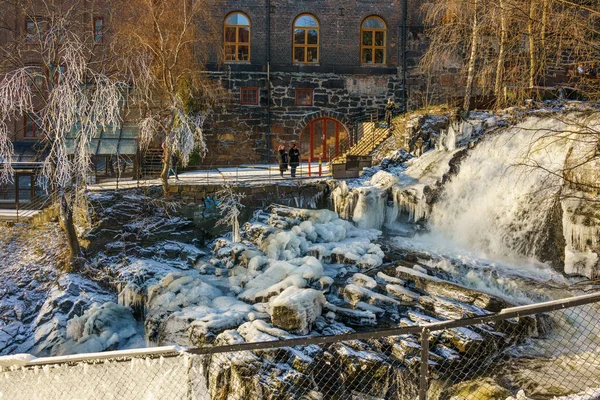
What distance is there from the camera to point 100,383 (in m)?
5.30

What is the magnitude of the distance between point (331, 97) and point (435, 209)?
1001 cm

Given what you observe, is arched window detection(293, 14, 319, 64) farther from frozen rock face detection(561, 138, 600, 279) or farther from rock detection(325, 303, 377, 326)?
rock detection(325, 303, 377, 326)

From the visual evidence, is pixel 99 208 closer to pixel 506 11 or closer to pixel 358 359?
pixel 358 359

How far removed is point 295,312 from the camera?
31.7 feet

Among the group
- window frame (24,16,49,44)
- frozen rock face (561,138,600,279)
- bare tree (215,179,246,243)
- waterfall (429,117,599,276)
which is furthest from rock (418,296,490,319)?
window frame (24,16,49,44)

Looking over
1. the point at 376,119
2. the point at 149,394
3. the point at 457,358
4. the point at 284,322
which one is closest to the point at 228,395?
the point at 284,322

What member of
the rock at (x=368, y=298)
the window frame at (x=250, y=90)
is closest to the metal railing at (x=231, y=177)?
the window frame at (x=250, y=90)

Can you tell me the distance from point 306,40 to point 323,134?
418cm

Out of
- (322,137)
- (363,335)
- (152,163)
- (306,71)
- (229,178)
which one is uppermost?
(306,71)

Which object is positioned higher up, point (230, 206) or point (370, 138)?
point (370, 138)

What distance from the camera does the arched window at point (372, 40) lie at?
2389 cm

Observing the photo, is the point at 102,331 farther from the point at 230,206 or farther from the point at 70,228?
the point at 230,206

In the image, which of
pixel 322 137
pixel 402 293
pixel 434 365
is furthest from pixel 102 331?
pixel 322 137

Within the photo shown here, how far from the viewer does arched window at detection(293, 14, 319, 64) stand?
2361 cm
